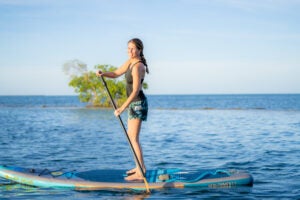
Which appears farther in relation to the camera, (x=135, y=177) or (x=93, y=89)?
(x=93, y=89)

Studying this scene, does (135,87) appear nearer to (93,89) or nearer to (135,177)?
(135,177)

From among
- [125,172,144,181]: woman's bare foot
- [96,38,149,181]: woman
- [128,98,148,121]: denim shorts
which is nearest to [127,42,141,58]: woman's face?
[96,38,149,181]: woman

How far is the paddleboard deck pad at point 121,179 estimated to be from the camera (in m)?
7.78

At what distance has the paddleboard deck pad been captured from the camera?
7777mm

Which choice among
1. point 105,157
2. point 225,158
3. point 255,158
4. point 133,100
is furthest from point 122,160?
point 133,100

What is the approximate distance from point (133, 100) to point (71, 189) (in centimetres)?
214

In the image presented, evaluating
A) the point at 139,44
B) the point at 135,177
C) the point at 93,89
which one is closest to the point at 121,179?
the point at 135,177

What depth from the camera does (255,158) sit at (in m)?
12.2

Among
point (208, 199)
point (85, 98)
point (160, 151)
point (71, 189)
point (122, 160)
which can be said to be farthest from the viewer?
point (85, 98)

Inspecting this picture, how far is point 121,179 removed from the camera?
804cm

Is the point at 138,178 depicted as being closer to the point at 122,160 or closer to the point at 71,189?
the point at 71,189

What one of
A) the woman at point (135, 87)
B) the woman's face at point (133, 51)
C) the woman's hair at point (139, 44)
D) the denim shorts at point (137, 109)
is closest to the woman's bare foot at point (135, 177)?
the woman at point (135, 87)

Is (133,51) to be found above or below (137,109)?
above

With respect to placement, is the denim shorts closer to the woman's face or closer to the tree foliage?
the woman's face
